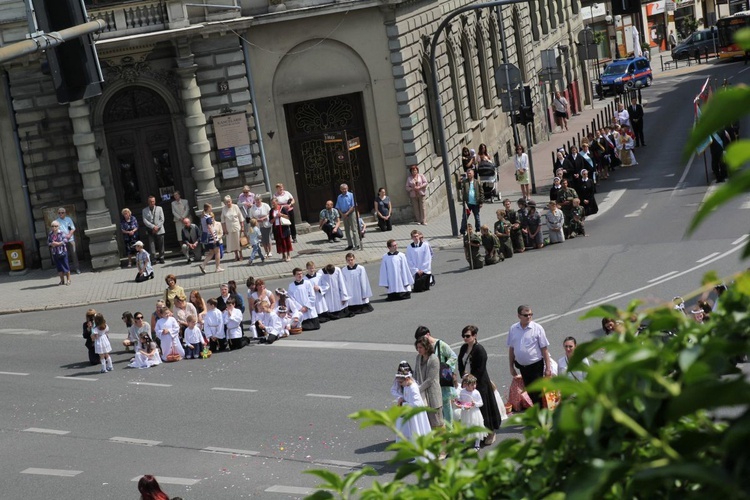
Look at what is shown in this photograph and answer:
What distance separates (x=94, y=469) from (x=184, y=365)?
6192 mm

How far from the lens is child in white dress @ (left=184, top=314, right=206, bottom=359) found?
23.2 m

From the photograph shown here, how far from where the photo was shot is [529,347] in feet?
54.1

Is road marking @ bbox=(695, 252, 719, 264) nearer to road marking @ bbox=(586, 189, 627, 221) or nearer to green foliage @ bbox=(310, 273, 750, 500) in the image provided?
road marking @ bbox=(586, 189, 627, 221)

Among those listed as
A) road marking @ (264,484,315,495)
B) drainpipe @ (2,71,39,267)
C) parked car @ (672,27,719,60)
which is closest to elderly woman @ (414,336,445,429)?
road marking @ (264,484,315,495)

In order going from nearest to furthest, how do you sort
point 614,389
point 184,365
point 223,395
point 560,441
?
point 614,389 → point 560,441 → point 223,395 → point 184,365

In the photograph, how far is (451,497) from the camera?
3820 mm

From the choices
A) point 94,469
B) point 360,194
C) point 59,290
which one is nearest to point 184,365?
point 94,469

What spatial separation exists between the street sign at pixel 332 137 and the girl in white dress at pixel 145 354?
32.0 feet

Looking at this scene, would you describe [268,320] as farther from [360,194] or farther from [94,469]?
[360,194]

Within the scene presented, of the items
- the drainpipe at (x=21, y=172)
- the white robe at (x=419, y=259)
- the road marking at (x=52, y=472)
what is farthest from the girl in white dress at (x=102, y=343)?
the drainpipe at (x=21, y=172)

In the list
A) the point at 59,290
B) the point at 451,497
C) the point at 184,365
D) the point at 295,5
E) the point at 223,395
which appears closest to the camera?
the point at 451,497

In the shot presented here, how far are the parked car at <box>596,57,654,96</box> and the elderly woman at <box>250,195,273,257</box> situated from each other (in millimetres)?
35894

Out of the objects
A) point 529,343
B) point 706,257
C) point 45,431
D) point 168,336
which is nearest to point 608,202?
point 706,257

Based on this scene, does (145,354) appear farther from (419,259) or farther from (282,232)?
(282,232)
